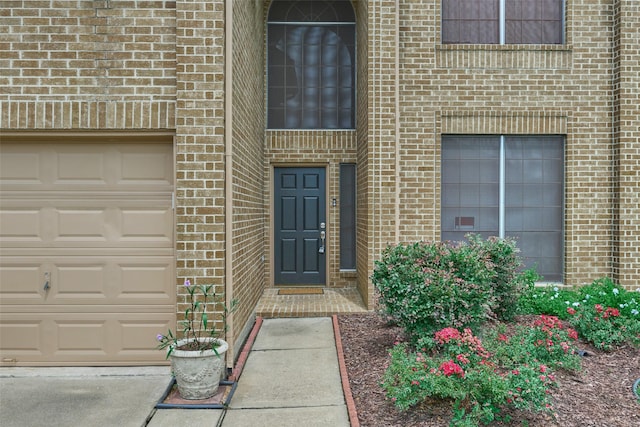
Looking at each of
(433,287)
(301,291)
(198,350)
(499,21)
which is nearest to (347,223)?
(301,291)

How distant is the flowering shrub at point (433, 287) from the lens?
457 centimetres

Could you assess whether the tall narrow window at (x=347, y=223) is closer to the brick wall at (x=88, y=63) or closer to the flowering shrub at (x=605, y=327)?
the flowering shrub at (x=605, y=327)

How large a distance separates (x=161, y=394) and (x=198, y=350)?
0.57m

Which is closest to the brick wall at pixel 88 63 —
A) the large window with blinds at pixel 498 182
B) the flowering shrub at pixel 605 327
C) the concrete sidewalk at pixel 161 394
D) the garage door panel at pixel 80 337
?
the garage door panel at pixel 80 337

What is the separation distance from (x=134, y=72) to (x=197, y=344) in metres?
2.86

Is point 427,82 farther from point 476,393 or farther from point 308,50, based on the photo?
point 476,393

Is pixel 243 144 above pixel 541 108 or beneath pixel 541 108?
beneath

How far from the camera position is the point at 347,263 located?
8195 millimetres

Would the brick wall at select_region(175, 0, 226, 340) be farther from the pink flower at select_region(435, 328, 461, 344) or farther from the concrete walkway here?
the pink flower at select_region(435, 328, 461, 344)

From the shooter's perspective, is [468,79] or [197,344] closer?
[197,344]

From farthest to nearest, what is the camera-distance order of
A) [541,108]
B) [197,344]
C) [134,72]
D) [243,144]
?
[541,108] < [243,144] < [134,72] < [197,344]

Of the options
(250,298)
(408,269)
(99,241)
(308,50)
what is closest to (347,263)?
(250,298)

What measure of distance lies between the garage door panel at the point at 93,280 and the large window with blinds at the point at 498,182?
4.55 m

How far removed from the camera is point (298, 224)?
8172 mm
